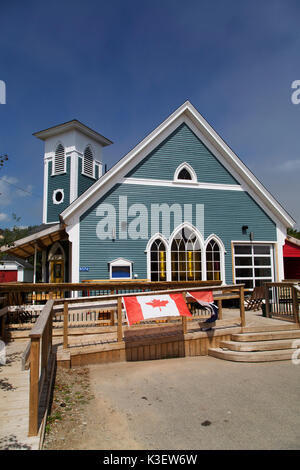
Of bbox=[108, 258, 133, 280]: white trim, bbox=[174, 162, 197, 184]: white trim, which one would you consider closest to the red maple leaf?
bbox=[108, 258, 133, 280]: white trim

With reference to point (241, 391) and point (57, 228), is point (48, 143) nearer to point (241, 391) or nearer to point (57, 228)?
point (57, 228)

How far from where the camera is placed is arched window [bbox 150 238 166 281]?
13.4 m

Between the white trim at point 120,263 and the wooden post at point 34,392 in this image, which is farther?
the white trim at point 120,263

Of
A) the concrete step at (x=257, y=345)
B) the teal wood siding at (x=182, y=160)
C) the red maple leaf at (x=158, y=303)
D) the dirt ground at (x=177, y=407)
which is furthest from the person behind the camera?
the teal wood siding at (x=182, y=160)

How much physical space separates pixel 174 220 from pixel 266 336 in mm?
6174

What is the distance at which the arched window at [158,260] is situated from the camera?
43.9 feet

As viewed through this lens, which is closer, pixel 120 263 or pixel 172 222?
pixel 120 263

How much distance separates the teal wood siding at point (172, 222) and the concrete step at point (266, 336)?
5.15 m

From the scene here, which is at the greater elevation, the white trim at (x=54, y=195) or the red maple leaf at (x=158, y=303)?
the white trim at (x=54, y=195)

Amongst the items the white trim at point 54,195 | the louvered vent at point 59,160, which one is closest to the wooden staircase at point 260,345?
the white trim at point 54,195

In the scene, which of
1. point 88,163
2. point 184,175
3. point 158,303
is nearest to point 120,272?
point 184,175

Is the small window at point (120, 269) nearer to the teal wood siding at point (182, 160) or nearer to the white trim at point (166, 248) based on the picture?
the white trim at point (166, 248)

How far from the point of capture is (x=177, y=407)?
517 centimetres

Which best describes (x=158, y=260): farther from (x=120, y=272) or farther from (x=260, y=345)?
(x=260, y=345)
